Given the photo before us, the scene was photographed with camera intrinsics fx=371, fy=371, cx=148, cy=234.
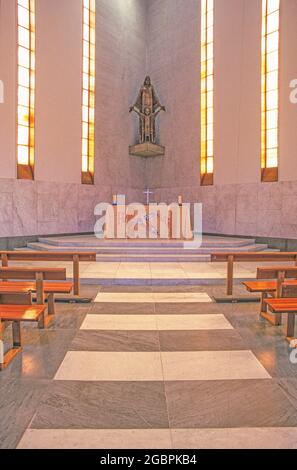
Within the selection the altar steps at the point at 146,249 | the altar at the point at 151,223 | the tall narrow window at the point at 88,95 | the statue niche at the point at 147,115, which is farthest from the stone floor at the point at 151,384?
the statue niche at the point at 147,115

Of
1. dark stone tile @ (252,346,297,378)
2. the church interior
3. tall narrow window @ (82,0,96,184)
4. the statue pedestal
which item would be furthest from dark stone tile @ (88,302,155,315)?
the statue pedestal

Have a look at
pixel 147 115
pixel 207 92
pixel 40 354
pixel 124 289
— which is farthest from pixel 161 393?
pixel 147 115

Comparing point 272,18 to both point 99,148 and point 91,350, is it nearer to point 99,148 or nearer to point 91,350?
point 99,148

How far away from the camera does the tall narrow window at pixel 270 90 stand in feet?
34.0

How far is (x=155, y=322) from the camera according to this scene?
4.27m

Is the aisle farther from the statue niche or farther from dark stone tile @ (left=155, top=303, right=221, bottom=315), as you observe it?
the statue niche

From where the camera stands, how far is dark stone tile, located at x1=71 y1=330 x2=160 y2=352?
348 cm

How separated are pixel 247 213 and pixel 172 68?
20.1 ft

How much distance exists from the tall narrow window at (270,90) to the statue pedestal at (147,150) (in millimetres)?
4082

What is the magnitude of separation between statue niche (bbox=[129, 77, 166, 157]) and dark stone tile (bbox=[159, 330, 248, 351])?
10.2 meters

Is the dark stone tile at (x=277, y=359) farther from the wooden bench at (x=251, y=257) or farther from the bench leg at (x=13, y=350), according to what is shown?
the bench leg at (x=13, y=350)
